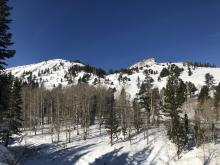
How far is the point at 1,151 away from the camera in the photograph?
29234 millimetres

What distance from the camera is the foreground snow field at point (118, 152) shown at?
63.2 meters

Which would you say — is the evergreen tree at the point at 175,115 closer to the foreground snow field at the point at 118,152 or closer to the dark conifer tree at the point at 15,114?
the foreground snow field at the point at 118,152

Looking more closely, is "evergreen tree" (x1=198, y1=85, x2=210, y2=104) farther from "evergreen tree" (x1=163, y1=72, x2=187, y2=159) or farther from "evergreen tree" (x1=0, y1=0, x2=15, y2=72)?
"evergreen tree" (x1=0, y1=0, x2=15, y2=72)

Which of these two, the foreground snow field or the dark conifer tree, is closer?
the dark conifer tree

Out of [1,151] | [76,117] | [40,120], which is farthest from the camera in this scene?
[40,120]

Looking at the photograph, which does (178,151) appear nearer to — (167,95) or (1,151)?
(167,95)

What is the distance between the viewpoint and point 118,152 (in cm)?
7012

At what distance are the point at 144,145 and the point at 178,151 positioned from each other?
8.83 m

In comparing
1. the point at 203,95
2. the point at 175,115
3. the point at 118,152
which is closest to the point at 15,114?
the point at 118,152

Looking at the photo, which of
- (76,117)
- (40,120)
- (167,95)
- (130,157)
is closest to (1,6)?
(130,157)

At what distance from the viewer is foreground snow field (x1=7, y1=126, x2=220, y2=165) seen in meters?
63.2

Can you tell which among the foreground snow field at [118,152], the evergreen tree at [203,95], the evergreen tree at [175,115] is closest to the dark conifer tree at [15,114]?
the foreground snow field at [118,152]

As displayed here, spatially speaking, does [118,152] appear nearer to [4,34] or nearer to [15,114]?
[15,114]

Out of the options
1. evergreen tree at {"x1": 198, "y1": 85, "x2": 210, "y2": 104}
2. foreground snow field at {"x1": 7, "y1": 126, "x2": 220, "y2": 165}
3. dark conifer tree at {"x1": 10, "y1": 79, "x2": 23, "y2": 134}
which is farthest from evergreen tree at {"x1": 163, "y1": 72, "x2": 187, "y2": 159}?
evergreen tree at {"x1": 198, "y1": 85, "x2": 210, "y2": 104}
